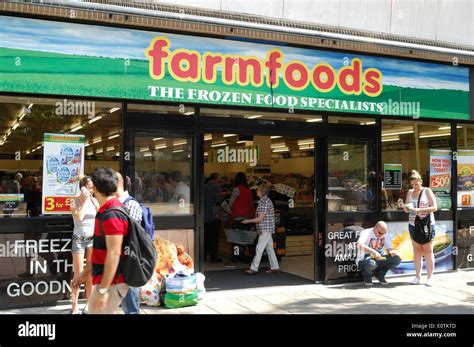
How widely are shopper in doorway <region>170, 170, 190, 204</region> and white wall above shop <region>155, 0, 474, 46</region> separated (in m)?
2.42

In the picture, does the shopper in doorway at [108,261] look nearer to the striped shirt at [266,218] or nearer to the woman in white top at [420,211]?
the striped shirt at [266,218]

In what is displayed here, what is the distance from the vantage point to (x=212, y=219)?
10.9m

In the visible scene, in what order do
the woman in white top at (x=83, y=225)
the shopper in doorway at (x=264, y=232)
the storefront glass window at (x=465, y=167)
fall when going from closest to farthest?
1. the woman in white top at (x=83, y=225)
2. the shopper in doorway at (x=264, y=232)
3. the storefront glass window at (x=465, y=167)

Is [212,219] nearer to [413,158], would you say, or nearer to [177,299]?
[177,299]

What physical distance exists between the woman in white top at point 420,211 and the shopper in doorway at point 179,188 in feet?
11.8

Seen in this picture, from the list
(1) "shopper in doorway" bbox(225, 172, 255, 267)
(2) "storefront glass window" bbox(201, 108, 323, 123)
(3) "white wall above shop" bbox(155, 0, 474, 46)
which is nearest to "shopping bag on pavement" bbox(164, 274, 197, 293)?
(2) "storefront glass window" bbox(201, 108, 323, 123)

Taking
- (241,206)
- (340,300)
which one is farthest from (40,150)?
(340,300)

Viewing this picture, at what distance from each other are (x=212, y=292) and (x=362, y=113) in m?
3.81

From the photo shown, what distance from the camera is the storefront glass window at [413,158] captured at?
9656mm

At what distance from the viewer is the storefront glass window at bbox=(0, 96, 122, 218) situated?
7219 millimetres

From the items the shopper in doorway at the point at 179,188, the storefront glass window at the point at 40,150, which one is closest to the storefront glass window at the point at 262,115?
the shopper in doorway at the point at 179,188

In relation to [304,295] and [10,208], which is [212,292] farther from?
[10,208]
